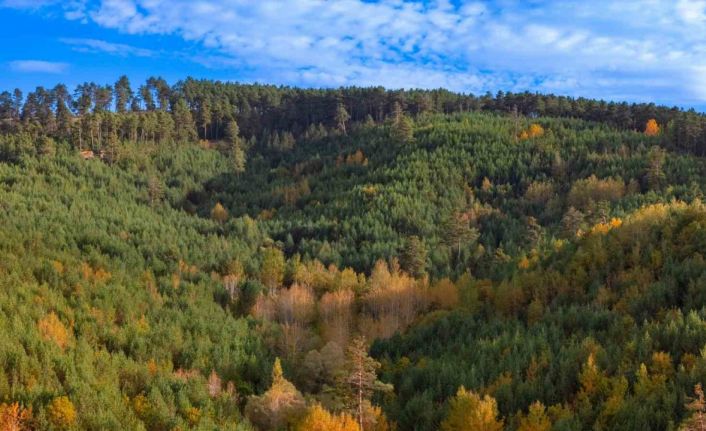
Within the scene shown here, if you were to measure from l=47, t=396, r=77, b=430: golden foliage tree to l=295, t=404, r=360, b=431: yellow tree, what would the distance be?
1521cm

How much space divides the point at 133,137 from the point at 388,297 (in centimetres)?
10039

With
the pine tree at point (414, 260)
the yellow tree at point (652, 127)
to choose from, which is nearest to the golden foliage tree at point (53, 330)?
the pine tree at point (414, 260)

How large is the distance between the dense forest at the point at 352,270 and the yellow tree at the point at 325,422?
15cm

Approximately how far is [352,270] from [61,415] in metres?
54.6

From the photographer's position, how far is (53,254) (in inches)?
2598

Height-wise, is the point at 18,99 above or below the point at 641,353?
above

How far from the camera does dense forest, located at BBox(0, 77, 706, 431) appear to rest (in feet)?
130

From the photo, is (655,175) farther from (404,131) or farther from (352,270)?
(352,270)

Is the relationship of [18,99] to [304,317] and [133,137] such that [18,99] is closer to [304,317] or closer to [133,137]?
[133,137]

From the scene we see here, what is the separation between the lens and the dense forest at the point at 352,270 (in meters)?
39.7

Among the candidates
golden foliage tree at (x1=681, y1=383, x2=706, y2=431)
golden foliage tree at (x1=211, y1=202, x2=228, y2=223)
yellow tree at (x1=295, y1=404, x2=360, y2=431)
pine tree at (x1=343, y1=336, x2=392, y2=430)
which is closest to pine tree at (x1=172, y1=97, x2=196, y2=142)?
golden foliage tree at (x1=211, y1=202, x2=228, y2=223)

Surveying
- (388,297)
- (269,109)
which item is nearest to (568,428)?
(388,297)

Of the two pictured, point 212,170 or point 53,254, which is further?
point 212,170

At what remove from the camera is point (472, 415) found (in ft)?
124
